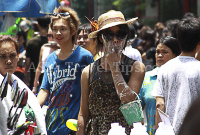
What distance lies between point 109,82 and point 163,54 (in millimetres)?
1640

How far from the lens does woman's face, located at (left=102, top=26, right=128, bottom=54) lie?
3.00 m

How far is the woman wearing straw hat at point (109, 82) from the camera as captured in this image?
9.49ft

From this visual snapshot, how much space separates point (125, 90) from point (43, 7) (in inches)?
57.5

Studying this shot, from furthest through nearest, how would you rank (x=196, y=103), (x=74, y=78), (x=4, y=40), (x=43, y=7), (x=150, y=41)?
(x=150, y=41)
(x=74, y=78)
(x=43, y=7)
(x=4, y=40)
(x=196, y=103)

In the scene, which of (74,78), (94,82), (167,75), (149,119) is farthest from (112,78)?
(149,119)

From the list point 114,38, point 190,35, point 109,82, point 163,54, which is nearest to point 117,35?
point 114,38

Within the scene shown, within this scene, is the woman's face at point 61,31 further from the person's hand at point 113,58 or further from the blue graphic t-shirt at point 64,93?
the person's hand at point 113,58

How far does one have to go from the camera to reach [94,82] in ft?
9.83

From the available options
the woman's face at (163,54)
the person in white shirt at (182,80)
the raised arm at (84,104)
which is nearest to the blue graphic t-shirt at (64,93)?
the raised arm at (84,104)

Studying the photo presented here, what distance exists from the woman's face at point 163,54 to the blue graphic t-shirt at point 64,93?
0.95m

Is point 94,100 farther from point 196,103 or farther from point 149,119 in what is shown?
point 196,103

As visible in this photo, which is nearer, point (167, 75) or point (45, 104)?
point (167, 75)

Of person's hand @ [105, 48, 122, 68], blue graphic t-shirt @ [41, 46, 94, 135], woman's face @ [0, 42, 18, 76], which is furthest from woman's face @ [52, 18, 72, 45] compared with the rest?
person's hand @ [105, 48, 122, 68]

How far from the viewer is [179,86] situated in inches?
119
